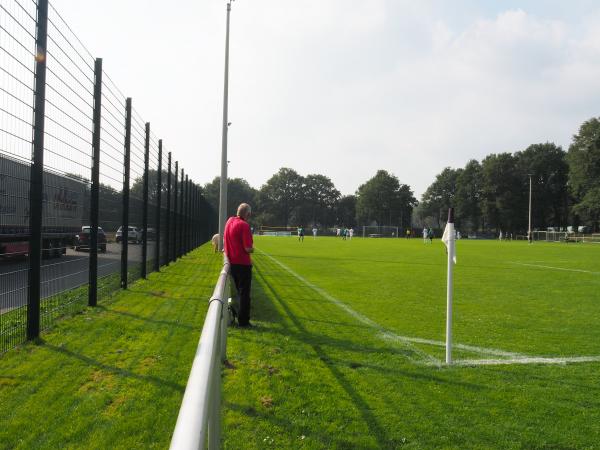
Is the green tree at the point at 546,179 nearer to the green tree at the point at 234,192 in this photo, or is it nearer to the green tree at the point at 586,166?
the green tree at the point at 586,166

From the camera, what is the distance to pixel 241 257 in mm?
7105

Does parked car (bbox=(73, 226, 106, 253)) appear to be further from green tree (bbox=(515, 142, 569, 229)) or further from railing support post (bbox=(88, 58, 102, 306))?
green tree (bbox=(515, 142, 569, 229))

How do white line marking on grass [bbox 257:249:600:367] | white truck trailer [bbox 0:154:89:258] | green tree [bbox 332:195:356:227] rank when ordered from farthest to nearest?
green tree [bbox 332:195:356:227] → white line marking on grass [bbox 257:249:600:367] → white truck trailer [bbox 0:154:89:258]

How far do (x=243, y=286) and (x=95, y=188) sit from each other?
10.1 ft

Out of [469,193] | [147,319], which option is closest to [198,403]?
[147,319]

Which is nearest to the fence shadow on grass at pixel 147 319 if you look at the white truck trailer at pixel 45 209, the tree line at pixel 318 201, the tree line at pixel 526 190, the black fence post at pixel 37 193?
the white truck trailer at pixel 45 209

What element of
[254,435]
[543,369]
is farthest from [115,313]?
[543,369]

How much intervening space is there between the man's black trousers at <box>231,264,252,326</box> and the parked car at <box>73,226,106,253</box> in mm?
2376

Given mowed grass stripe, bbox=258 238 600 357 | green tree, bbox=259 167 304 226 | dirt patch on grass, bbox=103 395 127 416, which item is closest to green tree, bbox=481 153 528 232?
green tree, bbox=259 167 304 226

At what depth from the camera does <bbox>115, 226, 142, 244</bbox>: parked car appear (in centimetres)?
978

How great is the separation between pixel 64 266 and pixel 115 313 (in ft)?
3.58

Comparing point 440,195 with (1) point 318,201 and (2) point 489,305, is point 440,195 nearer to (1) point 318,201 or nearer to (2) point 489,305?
(1) point 318,201

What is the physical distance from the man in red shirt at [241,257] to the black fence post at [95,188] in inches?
93.8

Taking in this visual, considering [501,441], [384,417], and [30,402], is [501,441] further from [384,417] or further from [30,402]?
[30,402]
